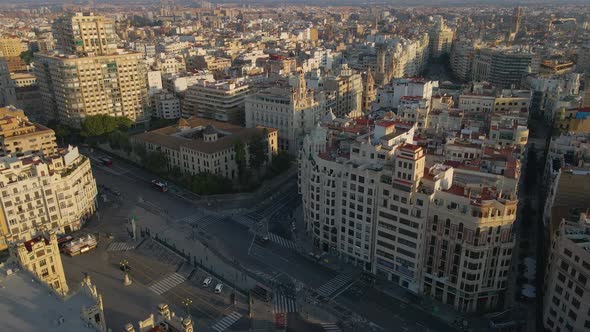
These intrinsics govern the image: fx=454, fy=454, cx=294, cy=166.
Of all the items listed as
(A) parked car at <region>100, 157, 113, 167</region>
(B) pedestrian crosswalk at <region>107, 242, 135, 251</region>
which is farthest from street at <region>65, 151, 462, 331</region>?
(A) parked car at <region>100, 157, 113, 167</region>

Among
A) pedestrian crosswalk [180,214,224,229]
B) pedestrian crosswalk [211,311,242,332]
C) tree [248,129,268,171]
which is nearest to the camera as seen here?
pedestrian crosswalk [211,311,242,332]

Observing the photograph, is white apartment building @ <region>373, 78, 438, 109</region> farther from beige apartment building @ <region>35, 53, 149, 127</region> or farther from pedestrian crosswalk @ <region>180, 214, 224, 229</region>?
beige apartment building @ <region>35, 53, 149, 127</region>

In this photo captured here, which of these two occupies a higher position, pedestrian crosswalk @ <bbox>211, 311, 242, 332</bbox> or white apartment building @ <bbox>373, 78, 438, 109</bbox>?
white apartment building @ <bbox>373, 78, 438, 109</bbox>

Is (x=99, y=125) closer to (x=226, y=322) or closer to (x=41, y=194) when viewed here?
(x=41, y=194)

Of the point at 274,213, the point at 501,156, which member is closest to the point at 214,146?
the point at 274,213

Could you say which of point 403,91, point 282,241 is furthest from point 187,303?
point 403,91

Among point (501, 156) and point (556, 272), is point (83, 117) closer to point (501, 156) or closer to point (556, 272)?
point (501, 156)
